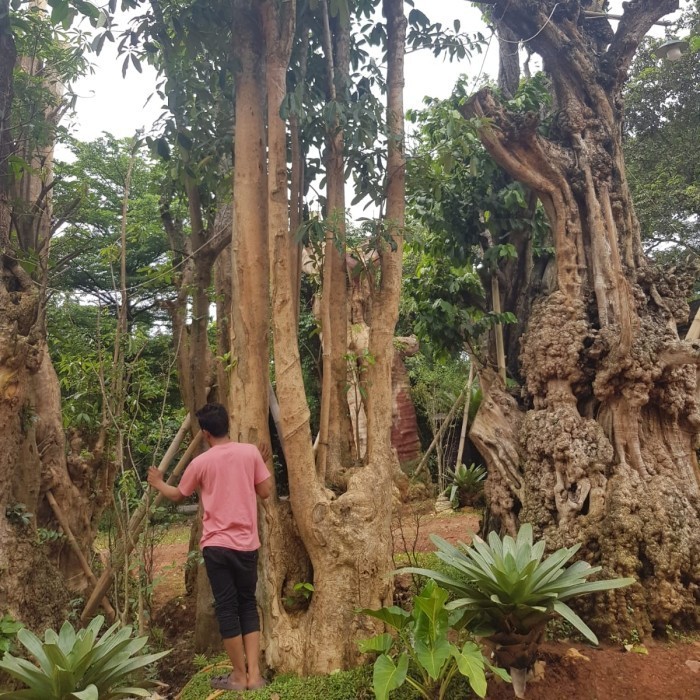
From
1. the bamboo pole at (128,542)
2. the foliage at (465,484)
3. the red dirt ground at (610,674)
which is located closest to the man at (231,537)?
the bamboo pole at (128,542)

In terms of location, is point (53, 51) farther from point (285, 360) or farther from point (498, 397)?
point (498, 397)

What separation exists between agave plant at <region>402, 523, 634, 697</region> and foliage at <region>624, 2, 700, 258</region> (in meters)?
9.37

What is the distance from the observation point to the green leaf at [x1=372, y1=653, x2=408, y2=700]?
272 cm

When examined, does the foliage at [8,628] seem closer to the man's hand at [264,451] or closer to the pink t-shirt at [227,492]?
the pink t-shirt at [227,492]

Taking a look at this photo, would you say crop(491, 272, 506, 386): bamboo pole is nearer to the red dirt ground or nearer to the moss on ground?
the red dirt ground

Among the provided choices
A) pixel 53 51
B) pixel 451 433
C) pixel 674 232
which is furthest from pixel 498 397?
pixel 674 232

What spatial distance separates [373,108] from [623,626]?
381 cm

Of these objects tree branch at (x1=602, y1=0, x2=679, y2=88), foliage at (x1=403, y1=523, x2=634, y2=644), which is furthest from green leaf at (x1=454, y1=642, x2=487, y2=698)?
tree branch at (x1=602, y1=0, x2=679, y2=88)

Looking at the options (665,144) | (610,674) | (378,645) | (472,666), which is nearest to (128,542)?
(378,645)

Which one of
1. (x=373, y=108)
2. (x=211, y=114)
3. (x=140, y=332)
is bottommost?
(x=140, y=332)

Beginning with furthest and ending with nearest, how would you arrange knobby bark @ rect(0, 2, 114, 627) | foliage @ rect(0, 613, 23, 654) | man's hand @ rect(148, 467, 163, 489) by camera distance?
knobby bark @ rect(0, 2, 114, 627) → foliage @ rect(0, 613, 23, 654) → man's hand @ rect(148, 467, 163, 489)

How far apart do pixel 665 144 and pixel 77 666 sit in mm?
12291

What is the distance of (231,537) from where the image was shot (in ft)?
10.6

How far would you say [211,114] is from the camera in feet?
15.7
